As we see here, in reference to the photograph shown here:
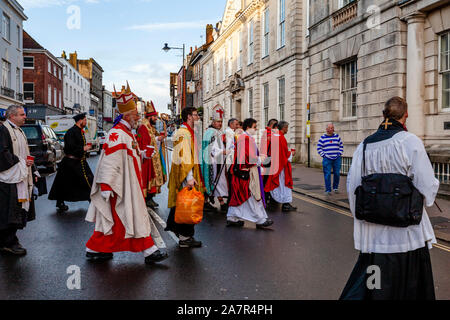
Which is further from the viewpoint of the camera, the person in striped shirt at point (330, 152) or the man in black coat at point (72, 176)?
the person in striped shirt at point (330, 152)

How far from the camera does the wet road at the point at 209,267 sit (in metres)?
4.06

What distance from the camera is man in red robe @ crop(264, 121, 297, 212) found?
8930mm

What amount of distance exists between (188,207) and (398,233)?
2.88 metres

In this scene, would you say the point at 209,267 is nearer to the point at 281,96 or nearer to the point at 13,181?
the point at 13,181

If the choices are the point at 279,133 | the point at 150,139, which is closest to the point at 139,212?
the point at 150,139

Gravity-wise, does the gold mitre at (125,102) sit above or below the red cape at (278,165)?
above

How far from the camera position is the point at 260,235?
6551mm

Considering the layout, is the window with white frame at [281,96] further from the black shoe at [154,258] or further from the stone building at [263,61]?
the black shoe at [154,258]

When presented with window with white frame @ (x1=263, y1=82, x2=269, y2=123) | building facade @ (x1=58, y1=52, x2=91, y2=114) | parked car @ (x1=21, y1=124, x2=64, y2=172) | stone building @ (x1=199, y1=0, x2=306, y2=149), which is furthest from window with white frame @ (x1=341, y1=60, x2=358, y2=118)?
building facade @ (x1=58, y1=52, x2=91, y2=114)

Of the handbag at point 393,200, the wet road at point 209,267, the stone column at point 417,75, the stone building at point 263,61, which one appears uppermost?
the stone building at point 263,61

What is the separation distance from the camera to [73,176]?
8.70 m

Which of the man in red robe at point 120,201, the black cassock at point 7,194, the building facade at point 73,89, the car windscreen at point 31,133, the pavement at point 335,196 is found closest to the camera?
the man in red robe at point 120,201

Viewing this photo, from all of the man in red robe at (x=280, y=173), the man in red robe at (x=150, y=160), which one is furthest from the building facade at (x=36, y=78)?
the man in red robe at (x=280, y=173)

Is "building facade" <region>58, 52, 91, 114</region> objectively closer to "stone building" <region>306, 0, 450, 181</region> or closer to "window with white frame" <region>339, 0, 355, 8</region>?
"stone building" <region>306, 0, 450, 181</region>
